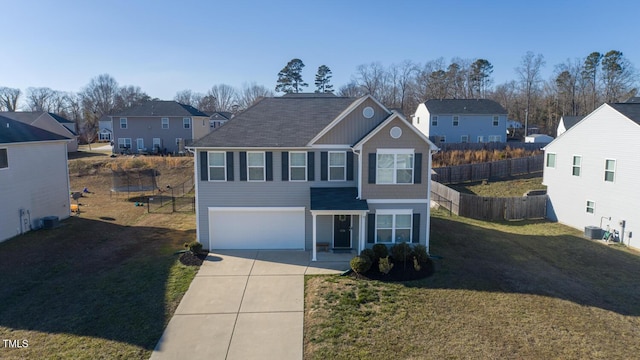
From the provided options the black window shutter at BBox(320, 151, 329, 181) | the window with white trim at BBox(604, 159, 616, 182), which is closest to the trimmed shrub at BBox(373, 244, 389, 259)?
the black window shutter at BBox(320, 151, 329, 181)

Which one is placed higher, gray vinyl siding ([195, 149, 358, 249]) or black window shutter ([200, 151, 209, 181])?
black window shutter ([200, 151, 209, 181])

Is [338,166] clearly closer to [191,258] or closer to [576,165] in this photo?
[191,258]

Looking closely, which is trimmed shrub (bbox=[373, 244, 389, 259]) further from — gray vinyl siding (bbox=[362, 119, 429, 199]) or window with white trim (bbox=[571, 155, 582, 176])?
window with white trim (bbox=[571, 155, 582, 176])

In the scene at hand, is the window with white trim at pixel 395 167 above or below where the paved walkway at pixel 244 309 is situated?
above

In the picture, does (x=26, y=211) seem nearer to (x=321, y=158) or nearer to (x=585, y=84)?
(x=321, y=158)

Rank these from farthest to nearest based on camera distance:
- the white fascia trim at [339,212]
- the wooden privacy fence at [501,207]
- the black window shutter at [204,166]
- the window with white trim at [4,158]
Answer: the wooden privacy fence at [501,207] → the window with white trim at [4,158] → the black window shutter at [204,166] → the white fascia trim at [339,212]

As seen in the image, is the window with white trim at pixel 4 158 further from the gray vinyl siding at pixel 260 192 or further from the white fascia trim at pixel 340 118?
the white fascia trim at pixel 340 118

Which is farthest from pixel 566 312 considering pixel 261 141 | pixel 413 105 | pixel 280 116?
pixel 413 105

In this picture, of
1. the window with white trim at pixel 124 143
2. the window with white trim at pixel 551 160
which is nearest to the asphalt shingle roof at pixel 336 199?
the window with white trim at pixel 551 160
